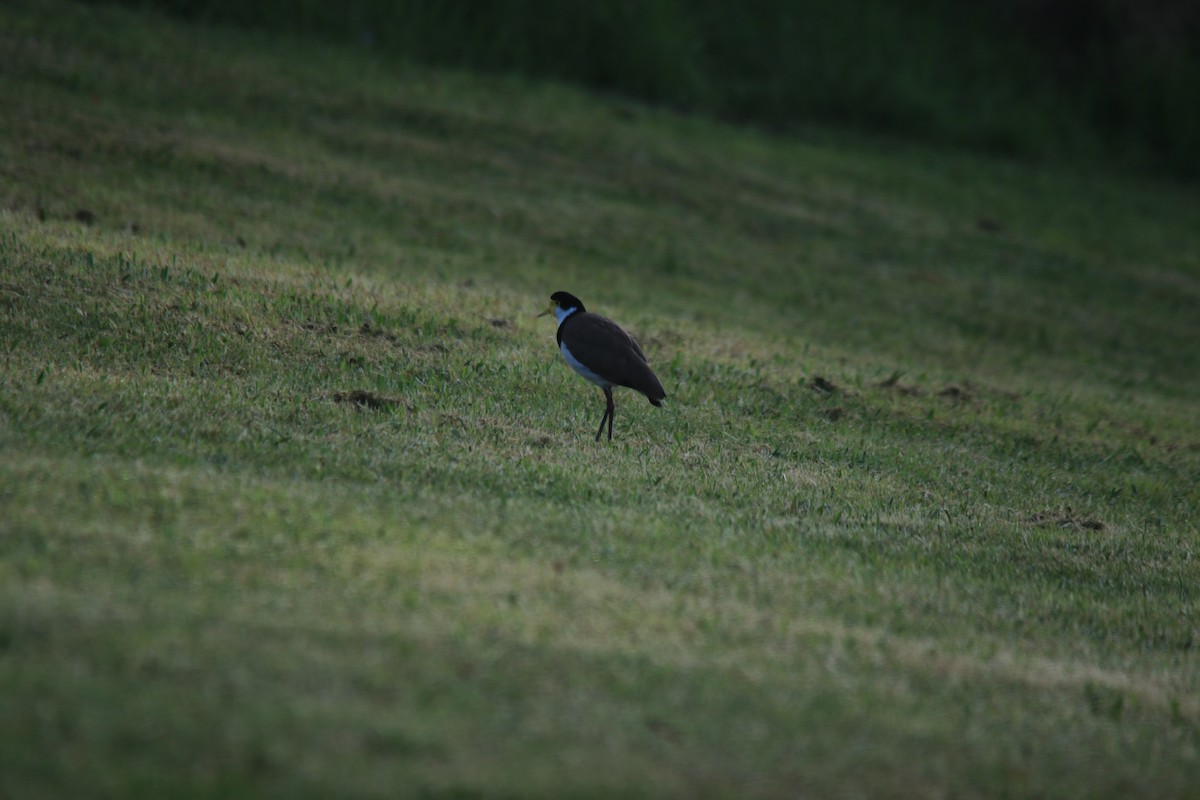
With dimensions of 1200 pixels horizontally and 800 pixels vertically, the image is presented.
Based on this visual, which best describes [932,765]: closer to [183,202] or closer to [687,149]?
[183,202]

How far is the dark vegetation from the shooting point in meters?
23.5

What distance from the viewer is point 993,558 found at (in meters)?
7.79

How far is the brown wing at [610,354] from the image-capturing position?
28.4 ft

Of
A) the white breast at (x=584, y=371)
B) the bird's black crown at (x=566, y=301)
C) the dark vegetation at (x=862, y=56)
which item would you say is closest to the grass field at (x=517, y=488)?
the white breast at (x=584, y=371)

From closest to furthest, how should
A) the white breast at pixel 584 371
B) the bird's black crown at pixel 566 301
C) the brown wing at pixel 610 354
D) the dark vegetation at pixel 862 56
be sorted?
the brown wing at pixel 610 354, the white breast at pixel 584 371, the bird's black crown at pixel 566 301, the dark vegetation at pixel 862 56

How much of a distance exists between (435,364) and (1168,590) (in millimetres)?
5557

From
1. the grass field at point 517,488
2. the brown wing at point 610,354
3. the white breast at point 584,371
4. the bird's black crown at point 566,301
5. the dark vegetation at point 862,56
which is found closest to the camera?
the grass field at point 517,488

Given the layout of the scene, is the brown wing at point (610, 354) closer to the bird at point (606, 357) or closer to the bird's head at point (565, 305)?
the bird at point (606, 357)

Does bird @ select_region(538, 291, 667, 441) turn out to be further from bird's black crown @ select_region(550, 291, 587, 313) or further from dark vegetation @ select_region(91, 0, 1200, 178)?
dark vegetation @ select_region(91, 0, 1200, 178)

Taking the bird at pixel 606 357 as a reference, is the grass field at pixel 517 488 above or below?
below

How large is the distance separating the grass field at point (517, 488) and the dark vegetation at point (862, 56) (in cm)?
574

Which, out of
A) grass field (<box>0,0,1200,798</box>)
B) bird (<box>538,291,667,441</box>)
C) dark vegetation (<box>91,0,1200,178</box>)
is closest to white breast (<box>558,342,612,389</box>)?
bird (<box>538,291,667,441</box>)

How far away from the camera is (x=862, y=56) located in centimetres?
2755

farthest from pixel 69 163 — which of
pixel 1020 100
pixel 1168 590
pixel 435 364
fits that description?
pixel 1020 100
